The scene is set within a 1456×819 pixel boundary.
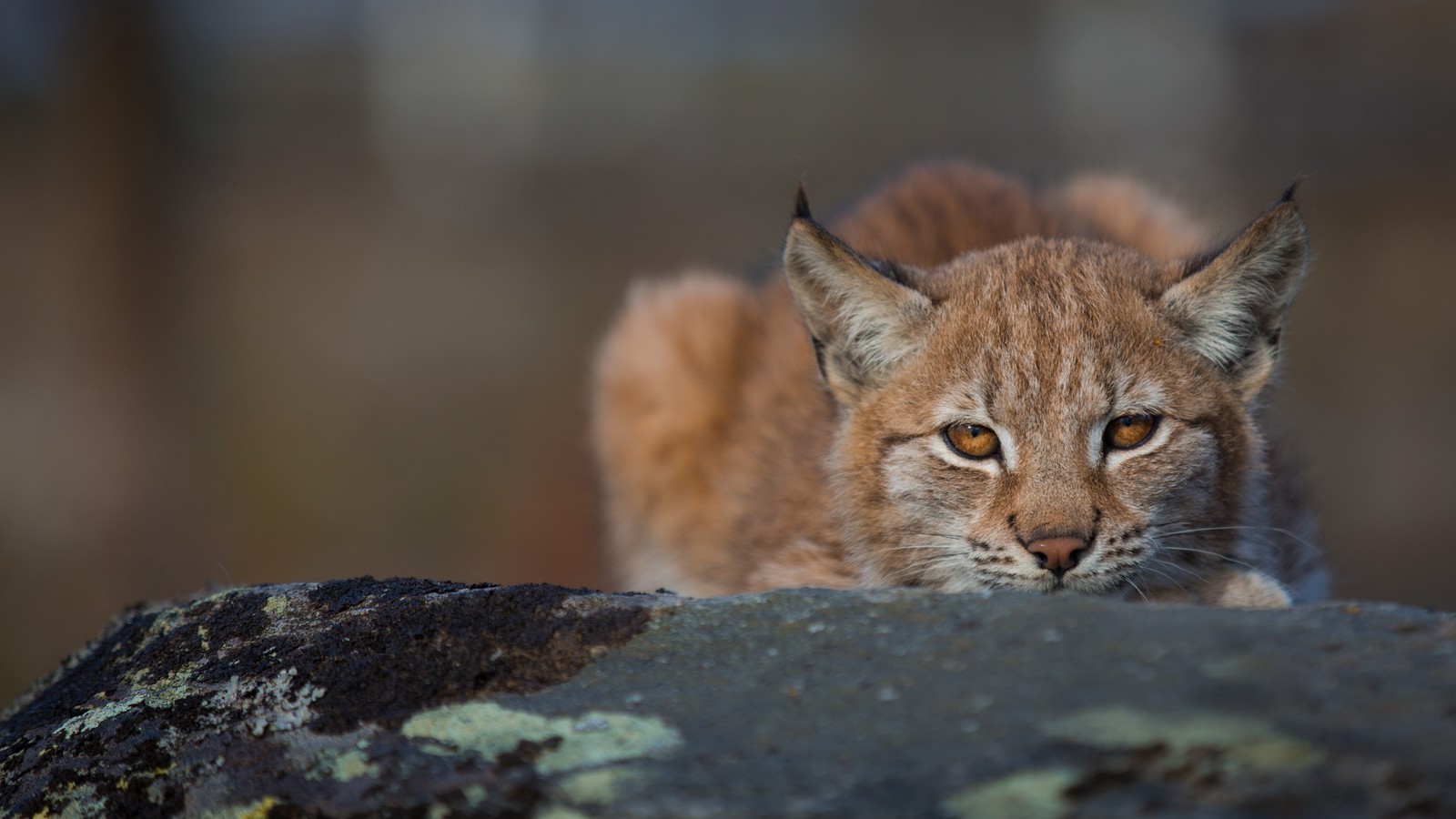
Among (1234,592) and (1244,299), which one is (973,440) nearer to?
(1234,592)

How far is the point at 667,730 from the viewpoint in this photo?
8.13ft

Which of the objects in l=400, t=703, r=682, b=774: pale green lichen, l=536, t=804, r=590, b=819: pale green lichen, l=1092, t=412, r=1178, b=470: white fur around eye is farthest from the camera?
l=1092, t=412, r=1178, b=470: white fur around eye

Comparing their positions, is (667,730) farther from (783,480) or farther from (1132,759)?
(783,480)

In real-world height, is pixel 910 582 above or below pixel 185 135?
below

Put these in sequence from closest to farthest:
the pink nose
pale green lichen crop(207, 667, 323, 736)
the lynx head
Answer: pale green lichen crop(207, 667, 323, 736)
the pink nose
the lynx head

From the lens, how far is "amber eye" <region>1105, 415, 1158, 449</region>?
13.5 ft

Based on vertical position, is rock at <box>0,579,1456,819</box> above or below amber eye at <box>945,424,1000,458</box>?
below

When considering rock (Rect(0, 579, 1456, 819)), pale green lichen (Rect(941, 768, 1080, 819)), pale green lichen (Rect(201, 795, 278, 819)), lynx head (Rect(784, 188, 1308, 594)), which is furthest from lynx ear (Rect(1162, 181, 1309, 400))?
pale green lichen (Rect(201, 795, 278, 819))

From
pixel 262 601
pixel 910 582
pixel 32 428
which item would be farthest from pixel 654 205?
pixel 262 601

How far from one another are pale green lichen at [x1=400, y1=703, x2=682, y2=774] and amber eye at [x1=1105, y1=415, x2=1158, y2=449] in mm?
2161

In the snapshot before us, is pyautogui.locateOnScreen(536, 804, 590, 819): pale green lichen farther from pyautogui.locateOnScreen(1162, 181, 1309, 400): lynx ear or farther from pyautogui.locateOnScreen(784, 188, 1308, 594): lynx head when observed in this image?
pyautogui.locateOnScreen(1162, 181, 1309, 400): lynx ear

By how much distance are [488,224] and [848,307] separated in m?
10.8

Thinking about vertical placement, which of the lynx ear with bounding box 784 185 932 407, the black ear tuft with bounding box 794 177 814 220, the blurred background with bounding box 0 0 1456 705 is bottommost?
the lynx ear with bounding box 784 185 932 407

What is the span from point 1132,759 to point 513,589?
146cm
